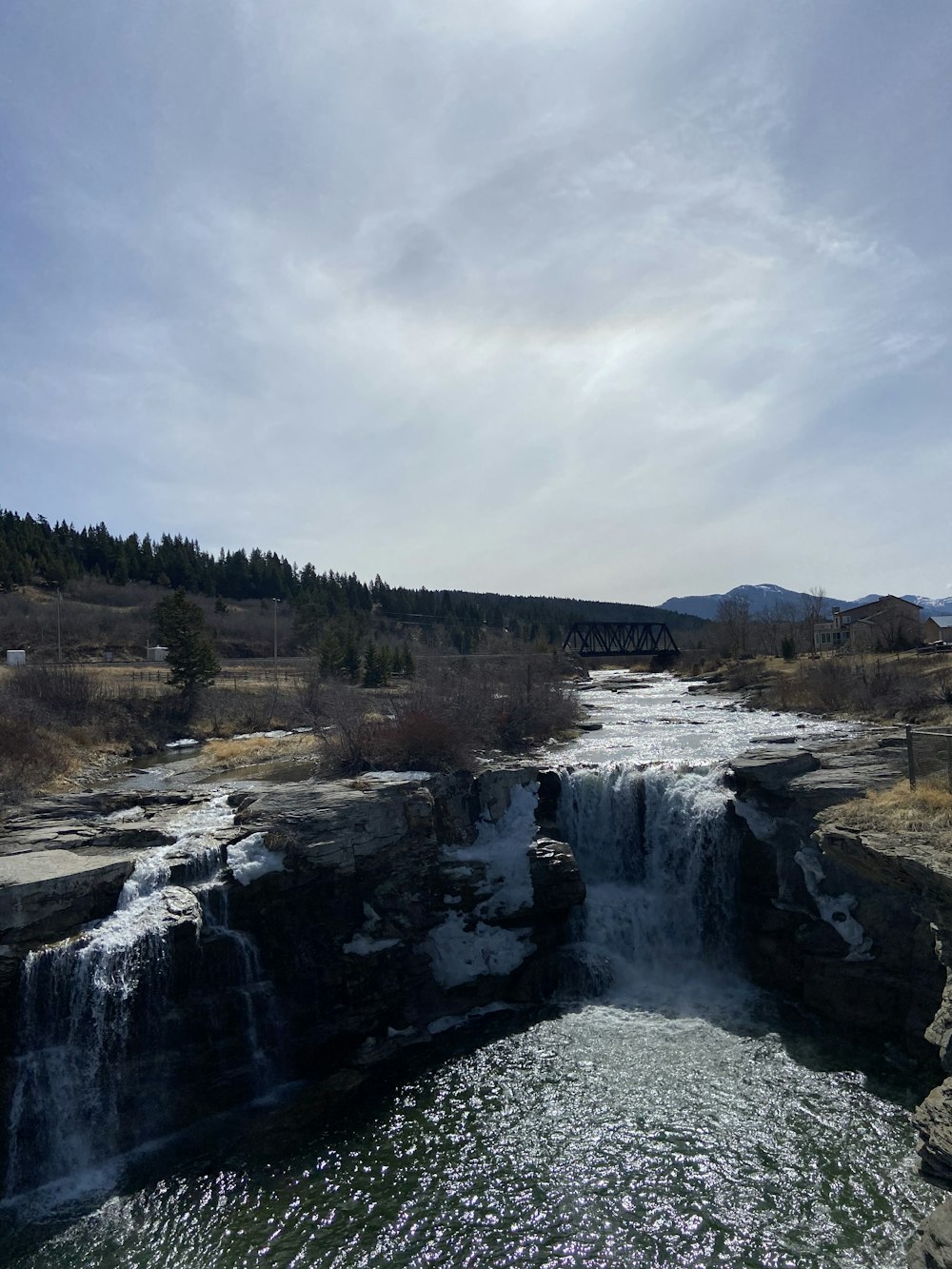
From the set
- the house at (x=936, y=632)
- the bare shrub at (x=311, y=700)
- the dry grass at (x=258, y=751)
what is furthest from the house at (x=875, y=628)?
the dry grass at (x=258, y=751)

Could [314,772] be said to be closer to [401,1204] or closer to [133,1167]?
[133,1167]

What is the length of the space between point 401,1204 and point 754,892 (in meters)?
11.9

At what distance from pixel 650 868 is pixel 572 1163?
10.4 meters

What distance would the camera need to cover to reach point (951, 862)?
12289mm

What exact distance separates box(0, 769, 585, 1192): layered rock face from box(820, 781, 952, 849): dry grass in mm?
7130

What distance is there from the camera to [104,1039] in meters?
13.7

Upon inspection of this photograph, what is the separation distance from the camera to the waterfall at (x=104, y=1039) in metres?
12.9

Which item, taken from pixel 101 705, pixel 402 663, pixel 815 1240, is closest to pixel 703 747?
pixel 815 1240

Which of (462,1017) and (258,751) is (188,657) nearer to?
(258,751)

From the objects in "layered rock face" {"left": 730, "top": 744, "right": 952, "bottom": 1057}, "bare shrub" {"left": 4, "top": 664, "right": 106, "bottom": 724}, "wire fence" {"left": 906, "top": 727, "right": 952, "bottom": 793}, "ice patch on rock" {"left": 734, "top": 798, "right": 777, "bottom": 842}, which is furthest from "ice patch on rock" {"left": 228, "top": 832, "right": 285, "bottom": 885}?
"bare shrub" {"left": 4, "top": 664, "right": 106, "bottom": 724}

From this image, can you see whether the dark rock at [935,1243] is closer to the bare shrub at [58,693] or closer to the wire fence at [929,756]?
the wire fence at [929,756]

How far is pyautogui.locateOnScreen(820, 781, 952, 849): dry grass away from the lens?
1396 cm

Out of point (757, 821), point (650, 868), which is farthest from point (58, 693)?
point (757, 821)

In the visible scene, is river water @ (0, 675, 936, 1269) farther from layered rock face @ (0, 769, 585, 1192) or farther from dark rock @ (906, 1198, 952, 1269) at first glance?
layered rock face @ (0, 769, 585, 1192)
